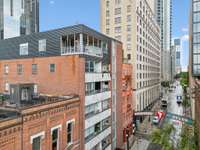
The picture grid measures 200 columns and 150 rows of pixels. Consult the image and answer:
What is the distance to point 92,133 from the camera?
87.2ft

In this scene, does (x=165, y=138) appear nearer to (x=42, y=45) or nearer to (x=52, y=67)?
(x=52, y=67)

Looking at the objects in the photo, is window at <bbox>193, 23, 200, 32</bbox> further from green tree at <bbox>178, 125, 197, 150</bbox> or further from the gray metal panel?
green tree at <bbox>178, 125, 197, 150</bbox>

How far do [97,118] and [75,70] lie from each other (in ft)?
23.4

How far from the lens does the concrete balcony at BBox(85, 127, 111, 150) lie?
83.1 feet

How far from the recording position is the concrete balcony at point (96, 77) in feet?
85.0

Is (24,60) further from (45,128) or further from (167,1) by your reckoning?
(167,1)

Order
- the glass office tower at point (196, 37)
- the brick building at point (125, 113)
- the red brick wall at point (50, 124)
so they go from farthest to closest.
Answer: the glass office tower at point (196, 37)
the brick building at point (125, 113)
the red brick wall at point (50, 124)

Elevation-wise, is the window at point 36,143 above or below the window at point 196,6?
below

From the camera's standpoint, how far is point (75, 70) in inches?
950

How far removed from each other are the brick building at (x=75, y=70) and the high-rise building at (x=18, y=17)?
249ft

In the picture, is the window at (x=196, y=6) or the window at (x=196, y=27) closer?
the window at (x=196, y=6)

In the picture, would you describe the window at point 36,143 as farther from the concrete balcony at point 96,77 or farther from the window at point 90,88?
the concrete balcony at point 96,77

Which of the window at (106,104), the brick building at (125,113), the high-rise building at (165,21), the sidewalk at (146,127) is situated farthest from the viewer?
the high-rise building at (165,21)

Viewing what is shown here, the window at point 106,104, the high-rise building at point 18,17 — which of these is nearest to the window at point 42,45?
the window at point 106,104
